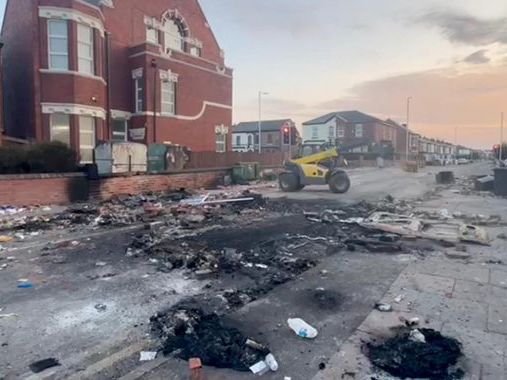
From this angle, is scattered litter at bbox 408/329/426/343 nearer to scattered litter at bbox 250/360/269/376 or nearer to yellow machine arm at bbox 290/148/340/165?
scattered litter at bbox 250/360/269/376

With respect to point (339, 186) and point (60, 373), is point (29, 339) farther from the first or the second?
point (339, 186)

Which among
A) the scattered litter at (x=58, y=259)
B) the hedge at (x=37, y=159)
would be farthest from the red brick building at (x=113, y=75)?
the scattered litter at (x=58, y=259)

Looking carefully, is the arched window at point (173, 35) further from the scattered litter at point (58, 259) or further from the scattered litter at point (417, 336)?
the scattered litter at point (417, 336)

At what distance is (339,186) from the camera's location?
18.0 meters

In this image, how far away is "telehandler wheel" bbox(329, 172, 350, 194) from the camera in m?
17.9

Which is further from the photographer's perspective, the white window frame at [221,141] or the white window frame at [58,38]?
the white window frame at [221,141]

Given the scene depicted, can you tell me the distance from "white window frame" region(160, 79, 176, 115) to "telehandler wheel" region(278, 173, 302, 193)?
9643mm

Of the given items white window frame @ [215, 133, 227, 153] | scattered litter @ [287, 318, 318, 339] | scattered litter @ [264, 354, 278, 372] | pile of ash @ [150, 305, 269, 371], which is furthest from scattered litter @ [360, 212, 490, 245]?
white window frame @ [215, 133, 227, 153]

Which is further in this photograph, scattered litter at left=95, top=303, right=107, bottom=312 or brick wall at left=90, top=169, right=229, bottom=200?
brick wall at left=90, top=169, right=229, bottom=200

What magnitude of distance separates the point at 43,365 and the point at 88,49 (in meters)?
19.5

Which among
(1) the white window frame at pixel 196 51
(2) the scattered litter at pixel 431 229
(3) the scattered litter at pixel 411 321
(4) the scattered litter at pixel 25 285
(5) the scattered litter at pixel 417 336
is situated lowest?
(4) the scattered litter at pixel 25 285

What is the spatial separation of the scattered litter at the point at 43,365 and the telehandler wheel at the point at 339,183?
15478 millimetres

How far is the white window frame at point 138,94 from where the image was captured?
2331 cm

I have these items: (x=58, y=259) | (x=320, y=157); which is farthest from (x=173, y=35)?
(x=58, y=259)
